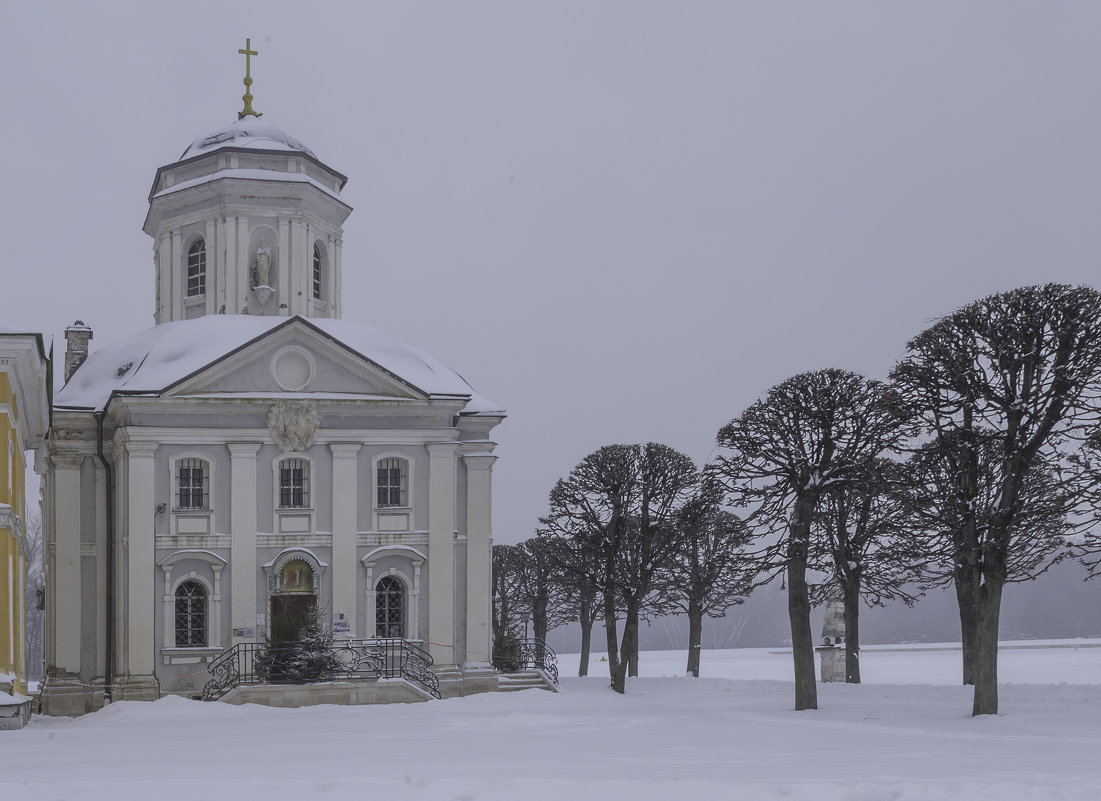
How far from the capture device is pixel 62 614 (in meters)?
30.1

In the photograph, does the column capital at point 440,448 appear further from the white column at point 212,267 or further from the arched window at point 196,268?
the arched window at point 196,268

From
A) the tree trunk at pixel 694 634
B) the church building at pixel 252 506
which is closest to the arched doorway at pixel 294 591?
the church building at pixel 252 506

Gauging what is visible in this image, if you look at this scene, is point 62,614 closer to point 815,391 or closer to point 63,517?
point 63,517

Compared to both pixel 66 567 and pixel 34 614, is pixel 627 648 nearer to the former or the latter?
pixel 66 567

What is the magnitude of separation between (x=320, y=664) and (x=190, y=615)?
4473 millimetres

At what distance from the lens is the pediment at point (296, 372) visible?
29484mm

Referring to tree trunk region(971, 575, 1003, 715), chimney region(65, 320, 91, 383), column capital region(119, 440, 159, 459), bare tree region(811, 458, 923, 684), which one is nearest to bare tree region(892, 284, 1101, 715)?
tree trunk region(971, 575, 1003, 715)

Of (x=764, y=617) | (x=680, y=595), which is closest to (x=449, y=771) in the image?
(x=680, y=595)

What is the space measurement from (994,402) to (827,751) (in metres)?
8.67

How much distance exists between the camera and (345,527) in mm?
30203

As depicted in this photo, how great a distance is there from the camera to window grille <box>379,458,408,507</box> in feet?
101

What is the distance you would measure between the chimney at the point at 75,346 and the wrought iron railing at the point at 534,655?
46.0 feet

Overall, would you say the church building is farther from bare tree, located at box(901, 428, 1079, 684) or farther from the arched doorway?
bare tree, located at box(901, 428, 1079, 684)

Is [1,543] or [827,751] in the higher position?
[1,543]
